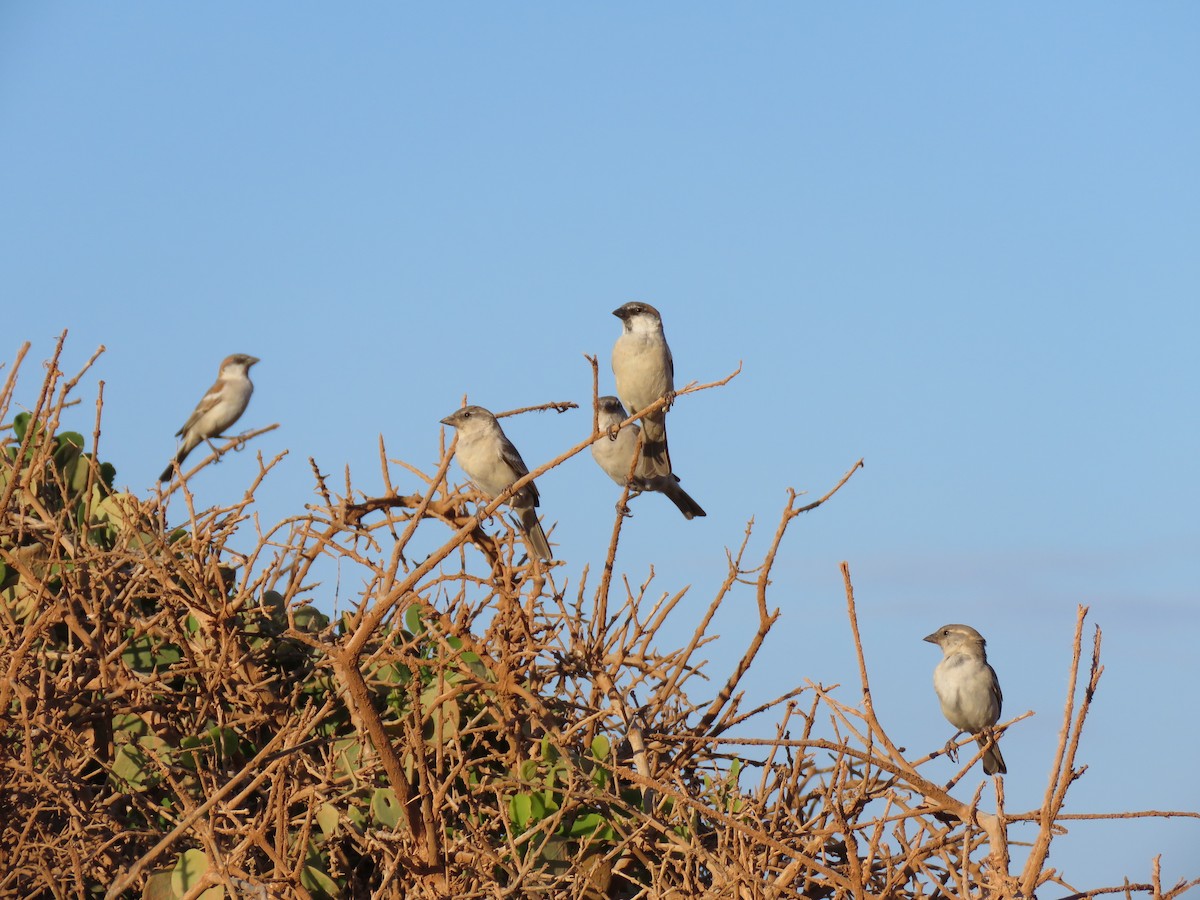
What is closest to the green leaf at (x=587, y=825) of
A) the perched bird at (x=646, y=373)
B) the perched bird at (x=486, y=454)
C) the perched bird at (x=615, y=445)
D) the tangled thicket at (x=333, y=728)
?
the tangled thicket at (x=333, y=728)

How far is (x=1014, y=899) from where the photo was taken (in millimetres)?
1943

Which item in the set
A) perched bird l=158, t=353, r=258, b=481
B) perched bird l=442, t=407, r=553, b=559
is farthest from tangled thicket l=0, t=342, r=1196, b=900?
perched bird l=158, t=353, r=258, b=481

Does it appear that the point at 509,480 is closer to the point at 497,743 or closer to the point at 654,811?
the point at 497,743

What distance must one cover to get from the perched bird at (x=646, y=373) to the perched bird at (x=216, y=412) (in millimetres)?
3516

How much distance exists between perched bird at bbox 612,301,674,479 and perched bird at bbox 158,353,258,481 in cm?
352

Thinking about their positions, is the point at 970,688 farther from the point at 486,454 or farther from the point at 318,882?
the point at 318,882

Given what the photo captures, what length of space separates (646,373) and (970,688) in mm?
2237

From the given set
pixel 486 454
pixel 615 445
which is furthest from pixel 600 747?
pixel 615 445

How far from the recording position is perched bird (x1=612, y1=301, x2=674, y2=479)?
6695 mm

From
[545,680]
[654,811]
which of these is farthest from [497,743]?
[654,811]

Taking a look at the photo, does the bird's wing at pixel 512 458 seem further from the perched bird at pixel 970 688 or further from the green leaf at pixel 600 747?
the green leaf at pixel 600 747

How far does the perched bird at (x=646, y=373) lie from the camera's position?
264 inches

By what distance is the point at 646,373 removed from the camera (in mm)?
6703

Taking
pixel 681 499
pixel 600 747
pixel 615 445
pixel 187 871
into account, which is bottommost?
pixel 187 871
